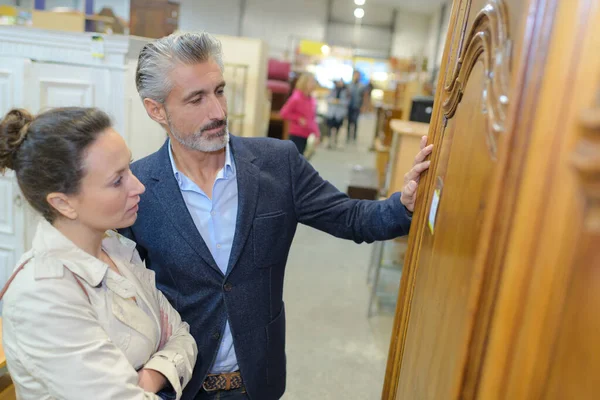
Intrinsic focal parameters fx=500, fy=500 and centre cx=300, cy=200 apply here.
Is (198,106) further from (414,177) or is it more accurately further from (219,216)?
(414,177)

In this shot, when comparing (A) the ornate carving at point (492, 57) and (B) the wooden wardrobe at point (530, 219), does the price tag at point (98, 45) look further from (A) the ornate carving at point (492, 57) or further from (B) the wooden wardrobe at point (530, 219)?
(B) the wooden wardrobe at point (530, 219)

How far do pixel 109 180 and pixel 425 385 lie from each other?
816 millimetres

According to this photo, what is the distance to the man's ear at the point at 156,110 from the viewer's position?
1546 millimetres

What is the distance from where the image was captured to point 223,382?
59.5 inches

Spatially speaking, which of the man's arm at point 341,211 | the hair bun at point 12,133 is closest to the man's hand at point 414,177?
the man's arm at point 341,211

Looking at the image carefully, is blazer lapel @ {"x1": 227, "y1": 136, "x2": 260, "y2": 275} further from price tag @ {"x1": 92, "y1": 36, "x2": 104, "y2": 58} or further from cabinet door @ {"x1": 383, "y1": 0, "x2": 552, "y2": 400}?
price tag @ {"x1": 92, "y1": 36, "x2": 104, "y2": 58}

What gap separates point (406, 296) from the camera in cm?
122

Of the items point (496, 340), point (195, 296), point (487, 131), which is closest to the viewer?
point (496, 340)

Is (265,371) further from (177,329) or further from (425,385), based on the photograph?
(425,385)

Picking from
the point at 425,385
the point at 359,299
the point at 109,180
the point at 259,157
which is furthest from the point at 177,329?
the point at 359,299

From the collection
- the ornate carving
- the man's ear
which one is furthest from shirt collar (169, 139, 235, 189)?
the ornate carving

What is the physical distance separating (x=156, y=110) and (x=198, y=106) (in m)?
0.16

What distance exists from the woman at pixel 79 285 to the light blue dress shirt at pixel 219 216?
0.23 m

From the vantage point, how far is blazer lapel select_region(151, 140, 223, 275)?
1464mm
